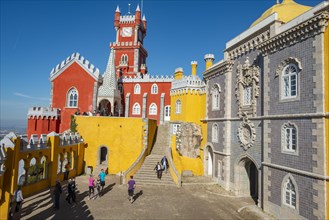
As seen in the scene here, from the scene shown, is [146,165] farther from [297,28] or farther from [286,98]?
[297,28]

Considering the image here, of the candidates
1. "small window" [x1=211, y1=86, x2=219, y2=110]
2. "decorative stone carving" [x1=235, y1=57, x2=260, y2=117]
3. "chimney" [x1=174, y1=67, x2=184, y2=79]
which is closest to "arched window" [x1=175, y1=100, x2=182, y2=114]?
"chimney" [x1=174, y1=67, x2=184, y2=79]

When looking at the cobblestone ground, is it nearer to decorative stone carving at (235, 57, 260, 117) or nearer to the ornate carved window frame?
decorative stone carving at (235, 57, 260, 117)

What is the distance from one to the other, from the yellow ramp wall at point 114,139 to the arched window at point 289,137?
41.9 feet

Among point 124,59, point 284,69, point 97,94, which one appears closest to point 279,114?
point 284,69

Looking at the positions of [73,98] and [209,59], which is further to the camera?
[73,98]

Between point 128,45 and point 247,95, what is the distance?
29260 mm

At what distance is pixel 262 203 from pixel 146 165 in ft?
33.1

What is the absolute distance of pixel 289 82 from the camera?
12.6 m

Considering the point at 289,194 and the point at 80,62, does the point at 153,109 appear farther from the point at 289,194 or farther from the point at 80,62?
the point at 289,194

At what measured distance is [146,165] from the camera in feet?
69.2

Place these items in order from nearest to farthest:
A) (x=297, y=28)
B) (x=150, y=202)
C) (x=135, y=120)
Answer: (x=297, y=28) → (x=150, y=202) → (x=135, y=120)

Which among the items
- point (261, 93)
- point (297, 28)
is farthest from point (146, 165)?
point (297, 28)

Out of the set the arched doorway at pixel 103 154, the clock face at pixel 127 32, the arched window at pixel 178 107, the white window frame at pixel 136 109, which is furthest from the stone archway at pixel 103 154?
the clock face at pixel 127 32

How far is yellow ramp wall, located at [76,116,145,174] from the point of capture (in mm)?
22078
